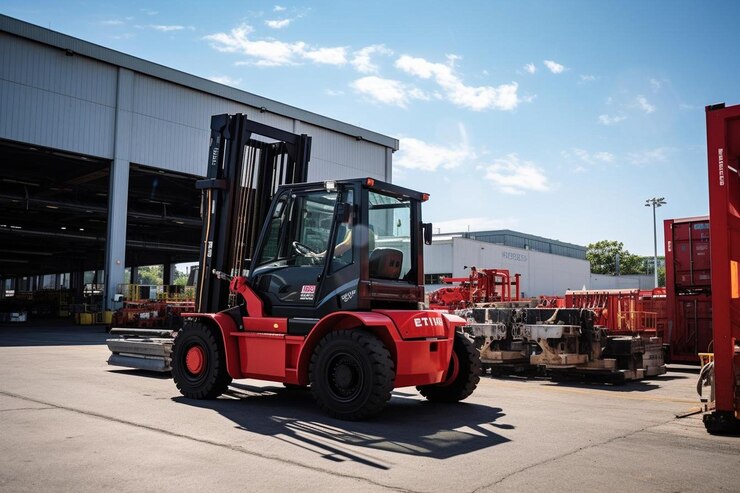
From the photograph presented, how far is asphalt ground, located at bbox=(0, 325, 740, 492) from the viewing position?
4.89 m

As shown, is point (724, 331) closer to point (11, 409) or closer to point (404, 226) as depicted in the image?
point (404, 226)

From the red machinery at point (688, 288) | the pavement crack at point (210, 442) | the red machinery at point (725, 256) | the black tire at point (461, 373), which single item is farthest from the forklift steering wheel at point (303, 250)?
the red machinery at point (688, 288)

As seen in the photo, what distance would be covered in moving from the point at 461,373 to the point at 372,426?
2171 millimetres

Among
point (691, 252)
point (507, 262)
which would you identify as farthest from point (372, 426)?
point (507, 262)

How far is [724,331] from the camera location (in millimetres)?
6441

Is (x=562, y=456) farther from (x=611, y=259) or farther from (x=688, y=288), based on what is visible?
(x=611, y=259)

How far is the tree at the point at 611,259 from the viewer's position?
85.8m

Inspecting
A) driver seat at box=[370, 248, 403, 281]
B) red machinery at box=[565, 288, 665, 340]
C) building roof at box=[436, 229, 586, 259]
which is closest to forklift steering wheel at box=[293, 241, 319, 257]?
driver seat at box=[370, 248, 403, 281]

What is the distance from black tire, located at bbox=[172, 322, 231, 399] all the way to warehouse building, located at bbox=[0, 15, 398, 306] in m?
22.1

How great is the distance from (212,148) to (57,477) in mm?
5865

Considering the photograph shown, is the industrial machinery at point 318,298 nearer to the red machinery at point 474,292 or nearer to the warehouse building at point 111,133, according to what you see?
the red machinery at point 474,292

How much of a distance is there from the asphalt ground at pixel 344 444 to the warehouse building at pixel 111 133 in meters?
21.4

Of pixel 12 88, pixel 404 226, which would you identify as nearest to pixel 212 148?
pixel 404 226

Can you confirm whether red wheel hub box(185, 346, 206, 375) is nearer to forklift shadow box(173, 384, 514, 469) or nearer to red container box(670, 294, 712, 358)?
forklift shadow box(173, 384, 514, 469)
